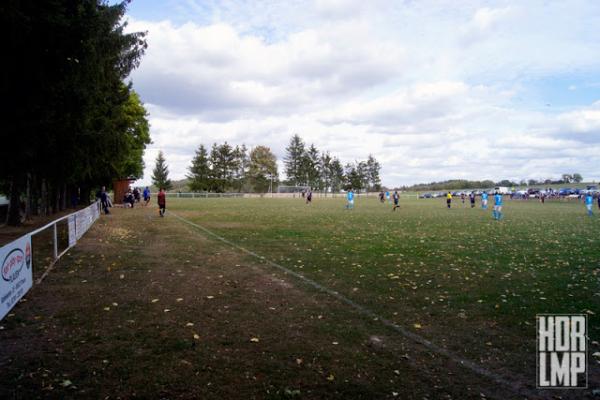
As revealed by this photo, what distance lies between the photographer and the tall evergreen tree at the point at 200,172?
102 metres

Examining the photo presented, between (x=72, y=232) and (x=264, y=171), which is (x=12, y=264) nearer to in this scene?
(x=72, y=232)

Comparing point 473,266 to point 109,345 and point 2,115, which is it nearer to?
point 109,345

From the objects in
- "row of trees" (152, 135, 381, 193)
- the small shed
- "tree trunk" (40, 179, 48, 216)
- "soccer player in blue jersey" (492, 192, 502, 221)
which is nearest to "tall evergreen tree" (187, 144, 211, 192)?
"row of trees" (152, 135, 381, 193)

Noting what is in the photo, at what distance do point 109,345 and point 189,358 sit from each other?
1242mm

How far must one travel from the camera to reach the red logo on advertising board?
6198 mm

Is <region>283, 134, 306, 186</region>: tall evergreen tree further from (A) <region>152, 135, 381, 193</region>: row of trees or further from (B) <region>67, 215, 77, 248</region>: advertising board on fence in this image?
(B) <region>67, 215, 77, 248</region>: advertising board on fence

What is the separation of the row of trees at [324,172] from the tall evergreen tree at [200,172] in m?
26.4

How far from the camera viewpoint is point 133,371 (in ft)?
14.5

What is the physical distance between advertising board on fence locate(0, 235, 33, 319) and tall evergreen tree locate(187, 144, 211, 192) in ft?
316

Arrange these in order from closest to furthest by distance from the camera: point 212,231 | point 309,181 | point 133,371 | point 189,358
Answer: point 133,371 → point 189,358 → point 212,231 → point 309,181

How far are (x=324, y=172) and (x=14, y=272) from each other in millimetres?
116924

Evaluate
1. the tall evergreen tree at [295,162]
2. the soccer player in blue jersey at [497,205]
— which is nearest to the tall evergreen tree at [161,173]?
the tall evergreen tree at [295,162]

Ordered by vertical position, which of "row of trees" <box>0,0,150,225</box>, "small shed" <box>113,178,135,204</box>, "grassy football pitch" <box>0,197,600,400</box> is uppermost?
"row of trees" <box>0,0,150,225</box>

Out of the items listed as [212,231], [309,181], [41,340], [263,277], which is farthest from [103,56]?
[309,181]
